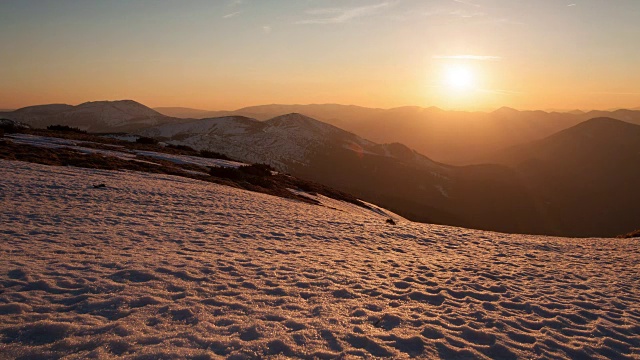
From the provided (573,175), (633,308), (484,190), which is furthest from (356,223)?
(573,175)

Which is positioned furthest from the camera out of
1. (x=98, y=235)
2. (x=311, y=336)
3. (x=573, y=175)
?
(x=573, y=175)

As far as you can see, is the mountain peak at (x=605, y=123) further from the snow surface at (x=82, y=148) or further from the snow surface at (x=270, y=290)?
the snow surface at (x=82, y=148)

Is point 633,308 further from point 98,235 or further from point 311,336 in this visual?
point 98,235

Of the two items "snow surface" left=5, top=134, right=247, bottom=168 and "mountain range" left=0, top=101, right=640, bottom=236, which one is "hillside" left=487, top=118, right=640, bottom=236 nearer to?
"mountain range" left=0, top=101, right=640, bottom=236

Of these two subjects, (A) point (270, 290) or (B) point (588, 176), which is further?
(B) point (588, 176)

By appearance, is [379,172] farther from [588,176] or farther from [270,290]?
[270,290]

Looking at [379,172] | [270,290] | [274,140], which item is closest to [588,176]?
[379,172]
